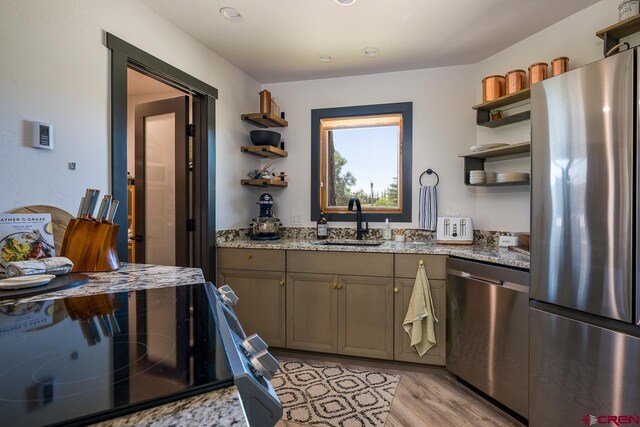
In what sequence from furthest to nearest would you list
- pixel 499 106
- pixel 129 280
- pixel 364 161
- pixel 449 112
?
pixel 364 161 < pixel 449 112 < pixel 499 106 < pixel 129 280

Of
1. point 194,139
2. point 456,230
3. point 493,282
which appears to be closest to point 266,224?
point 194,139

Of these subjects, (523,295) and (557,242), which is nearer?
(557,242)

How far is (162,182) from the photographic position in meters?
2.88

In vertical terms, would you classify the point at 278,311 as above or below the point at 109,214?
below

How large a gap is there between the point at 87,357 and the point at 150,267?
107 cm

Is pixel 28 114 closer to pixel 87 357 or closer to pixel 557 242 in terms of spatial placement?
pixel 87 357

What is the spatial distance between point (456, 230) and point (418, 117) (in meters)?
1.07

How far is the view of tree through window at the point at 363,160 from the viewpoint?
316 centimetres

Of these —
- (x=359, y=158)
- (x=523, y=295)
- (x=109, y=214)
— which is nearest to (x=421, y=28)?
(x=359, y=158)

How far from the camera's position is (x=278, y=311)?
107 inches

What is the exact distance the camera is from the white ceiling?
2.08 metres

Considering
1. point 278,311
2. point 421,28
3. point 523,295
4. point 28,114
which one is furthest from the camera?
point 278,311

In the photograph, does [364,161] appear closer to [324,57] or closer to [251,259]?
Result: [324,57]

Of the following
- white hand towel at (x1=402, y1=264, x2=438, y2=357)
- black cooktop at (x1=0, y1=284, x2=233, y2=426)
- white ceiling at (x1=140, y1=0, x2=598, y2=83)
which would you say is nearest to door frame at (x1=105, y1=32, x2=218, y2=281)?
white ceiling at (x1=140, y1=0, x2=598, y2=83)
